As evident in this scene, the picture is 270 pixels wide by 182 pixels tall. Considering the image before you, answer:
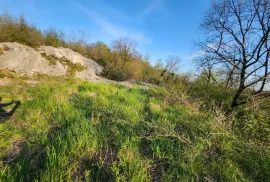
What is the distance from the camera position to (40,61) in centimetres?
1083

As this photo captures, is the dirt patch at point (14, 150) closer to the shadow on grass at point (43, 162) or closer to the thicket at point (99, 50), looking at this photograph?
the shadow on grass at point (43, 162)

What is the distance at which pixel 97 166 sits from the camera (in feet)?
7.21

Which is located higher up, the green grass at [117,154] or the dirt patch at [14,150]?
the green grass at [117,154]

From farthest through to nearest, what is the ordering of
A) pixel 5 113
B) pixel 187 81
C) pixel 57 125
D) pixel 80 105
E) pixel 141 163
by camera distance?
pixel 187 81 < pixel 80 105 < pixel 5 113 < pixel 57 125 < pixel 141 163

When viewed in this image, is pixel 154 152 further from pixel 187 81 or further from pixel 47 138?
pixel 187 81

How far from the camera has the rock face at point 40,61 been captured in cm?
947

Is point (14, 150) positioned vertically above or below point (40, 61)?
below

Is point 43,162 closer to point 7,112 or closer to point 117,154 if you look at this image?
point 117,154

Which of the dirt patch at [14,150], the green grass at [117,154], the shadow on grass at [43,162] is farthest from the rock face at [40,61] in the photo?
the shadow on grass at [43,162]

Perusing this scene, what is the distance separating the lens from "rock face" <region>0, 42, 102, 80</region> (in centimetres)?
947

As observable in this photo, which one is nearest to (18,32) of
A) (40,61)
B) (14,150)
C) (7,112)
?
(40,61)

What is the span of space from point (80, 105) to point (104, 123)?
4.65 feet

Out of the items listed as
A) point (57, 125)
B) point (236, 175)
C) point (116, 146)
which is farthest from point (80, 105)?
point (236, 175)

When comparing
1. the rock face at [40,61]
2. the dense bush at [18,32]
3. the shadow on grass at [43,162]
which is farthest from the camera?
the dense bush at [18,32]
